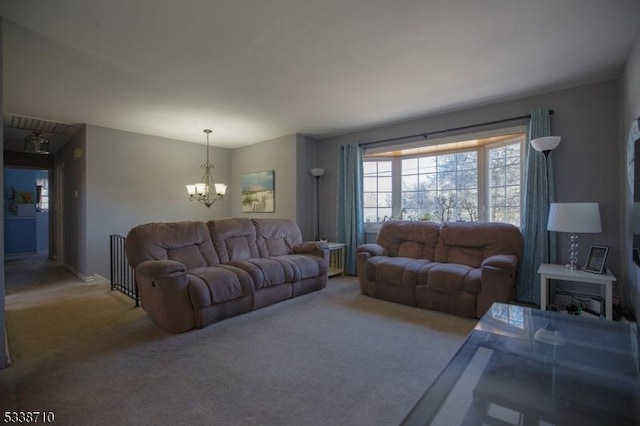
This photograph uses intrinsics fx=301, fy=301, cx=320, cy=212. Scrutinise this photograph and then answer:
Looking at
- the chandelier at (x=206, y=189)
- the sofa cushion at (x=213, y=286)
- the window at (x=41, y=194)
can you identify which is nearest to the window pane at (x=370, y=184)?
the chandelier at (x=206, y=189)

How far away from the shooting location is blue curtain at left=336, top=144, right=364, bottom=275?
5.03 meters

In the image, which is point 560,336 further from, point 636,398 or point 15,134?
point 15,134

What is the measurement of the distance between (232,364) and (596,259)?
343 cm

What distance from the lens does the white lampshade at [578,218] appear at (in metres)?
2.73

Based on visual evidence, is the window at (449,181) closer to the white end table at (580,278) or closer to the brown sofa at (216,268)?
the white end table at (580,278)

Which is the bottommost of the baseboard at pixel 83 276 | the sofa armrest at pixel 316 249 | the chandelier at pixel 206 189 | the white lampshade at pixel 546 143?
the baseboard at pixel 83 276

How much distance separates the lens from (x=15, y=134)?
532 centimetres

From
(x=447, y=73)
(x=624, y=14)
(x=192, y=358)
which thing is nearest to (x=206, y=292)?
(x=192, y=358)

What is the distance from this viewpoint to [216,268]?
3.39 m

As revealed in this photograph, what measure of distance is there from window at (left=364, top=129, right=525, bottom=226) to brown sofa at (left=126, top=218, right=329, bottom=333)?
154 cm

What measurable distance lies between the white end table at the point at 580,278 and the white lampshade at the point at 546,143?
3.98 feet

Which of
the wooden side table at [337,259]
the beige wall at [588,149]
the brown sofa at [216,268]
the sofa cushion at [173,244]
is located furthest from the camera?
the wooden side table at [337,259]

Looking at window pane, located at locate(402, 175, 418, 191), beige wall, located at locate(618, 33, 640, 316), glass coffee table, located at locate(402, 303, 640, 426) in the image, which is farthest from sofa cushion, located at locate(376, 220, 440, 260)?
glass coffee table, located at locate(402, 303, 640, 426)

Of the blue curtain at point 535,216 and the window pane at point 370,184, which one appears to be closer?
the blue curtain at point 535,216
